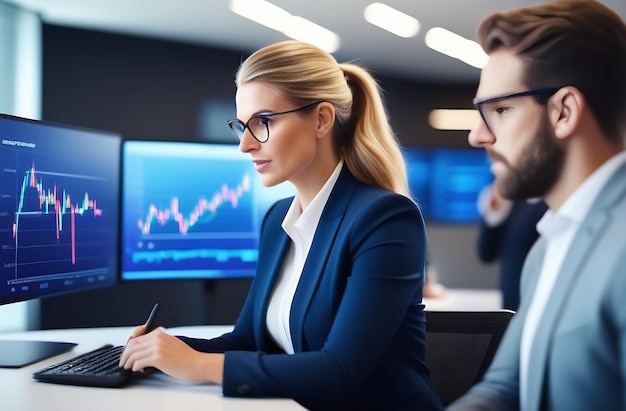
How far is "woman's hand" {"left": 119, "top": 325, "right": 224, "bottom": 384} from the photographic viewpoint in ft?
3.81

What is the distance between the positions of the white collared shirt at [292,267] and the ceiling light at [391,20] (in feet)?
2.25

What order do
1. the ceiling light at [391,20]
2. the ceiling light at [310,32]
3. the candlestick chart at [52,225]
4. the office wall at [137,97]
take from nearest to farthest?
the candlestick chart at [52,225], the ceiling light at [391,20], the ceiling light at [310,32], the office wall at [137,97]

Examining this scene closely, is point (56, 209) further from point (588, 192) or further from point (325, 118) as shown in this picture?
point (588, 192)

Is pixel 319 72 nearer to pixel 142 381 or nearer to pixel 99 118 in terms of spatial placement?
pixel 142 381

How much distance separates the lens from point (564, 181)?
→ 793 mm

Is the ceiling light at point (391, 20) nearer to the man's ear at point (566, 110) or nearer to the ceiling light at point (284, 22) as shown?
the ceiling light at point (284, 22)

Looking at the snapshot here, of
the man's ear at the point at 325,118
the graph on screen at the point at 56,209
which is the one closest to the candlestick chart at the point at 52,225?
the graph on screen at the point at 56,209

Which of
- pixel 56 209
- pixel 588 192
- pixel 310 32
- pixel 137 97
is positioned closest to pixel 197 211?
pixel 56 209

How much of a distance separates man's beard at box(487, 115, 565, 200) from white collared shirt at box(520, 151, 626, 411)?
0.04m

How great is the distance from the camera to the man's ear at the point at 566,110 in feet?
2.54

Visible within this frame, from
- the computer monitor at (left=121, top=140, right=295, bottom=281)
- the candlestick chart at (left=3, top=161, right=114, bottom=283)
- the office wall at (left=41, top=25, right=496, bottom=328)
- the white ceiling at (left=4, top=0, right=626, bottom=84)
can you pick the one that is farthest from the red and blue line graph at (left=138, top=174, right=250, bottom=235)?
the office wall at (left=41, top=25, right=496, bottom=328)

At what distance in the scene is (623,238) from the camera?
714mm

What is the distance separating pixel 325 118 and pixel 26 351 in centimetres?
86

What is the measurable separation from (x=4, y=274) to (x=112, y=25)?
2100 millimetres
